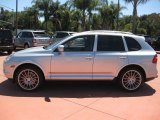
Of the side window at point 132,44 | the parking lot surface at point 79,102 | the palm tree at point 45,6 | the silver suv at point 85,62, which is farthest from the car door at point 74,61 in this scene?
the palm tree at point 45,6

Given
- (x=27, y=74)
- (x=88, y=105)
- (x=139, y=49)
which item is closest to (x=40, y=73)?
(x=27, y=74)

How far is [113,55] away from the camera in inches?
290

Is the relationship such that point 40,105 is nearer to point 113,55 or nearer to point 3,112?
Result: point 3,112

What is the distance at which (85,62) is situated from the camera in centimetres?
730

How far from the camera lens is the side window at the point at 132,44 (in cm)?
762

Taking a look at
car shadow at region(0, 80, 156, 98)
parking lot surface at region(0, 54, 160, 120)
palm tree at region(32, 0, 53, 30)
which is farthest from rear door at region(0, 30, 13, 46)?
palm tree at region(32, 0, 53, 30)

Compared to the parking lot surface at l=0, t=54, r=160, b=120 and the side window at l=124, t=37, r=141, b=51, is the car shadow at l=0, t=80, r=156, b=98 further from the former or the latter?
the side window at l=124, t=37, r=141, b=51

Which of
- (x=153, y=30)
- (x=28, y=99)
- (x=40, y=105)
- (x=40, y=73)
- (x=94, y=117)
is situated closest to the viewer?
(x=94, y=117)

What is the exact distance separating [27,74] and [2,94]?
2.72 ft

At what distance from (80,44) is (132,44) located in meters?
1.50

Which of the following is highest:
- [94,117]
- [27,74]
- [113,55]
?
[113,55]

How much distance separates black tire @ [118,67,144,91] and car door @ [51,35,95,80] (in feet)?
3.04

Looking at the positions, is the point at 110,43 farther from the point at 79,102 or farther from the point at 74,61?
→ the point at 79,102

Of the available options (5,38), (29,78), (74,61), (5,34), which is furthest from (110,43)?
(5,38)
